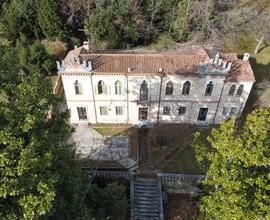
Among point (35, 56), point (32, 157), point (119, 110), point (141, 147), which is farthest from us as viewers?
point (35, 56)

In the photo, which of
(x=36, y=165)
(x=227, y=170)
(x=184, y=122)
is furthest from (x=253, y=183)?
(x=184, y=122)

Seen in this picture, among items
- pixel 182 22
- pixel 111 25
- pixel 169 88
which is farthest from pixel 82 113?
pixel 182 22

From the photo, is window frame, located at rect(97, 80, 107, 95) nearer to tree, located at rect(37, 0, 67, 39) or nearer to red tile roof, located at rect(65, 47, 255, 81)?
red tile roof, located at rect(65, 47, 255, 81)

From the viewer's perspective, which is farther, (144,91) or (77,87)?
(144,91)

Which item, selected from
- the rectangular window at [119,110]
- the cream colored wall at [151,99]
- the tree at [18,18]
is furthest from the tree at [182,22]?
the tree at [18,18]

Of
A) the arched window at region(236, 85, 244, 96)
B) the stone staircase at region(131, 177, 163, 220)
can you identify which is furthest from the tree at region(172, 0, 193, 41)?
the stone staircase at region(131, 177, 163, 220)

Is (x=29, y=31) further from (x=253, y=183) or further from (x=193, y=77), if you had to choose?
(x=253, y=183)

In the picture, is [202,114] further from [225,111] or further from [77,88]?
[77,88]
